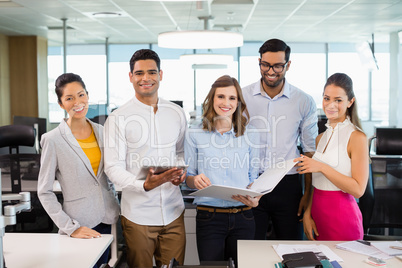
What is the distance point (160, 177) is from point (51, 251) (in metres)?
0.65

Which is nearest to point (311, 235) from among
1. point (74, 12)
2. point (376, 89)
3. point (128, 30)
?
point (74, 12)

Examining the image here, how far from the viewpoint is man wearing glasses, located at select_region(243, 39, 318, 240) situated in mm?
2734

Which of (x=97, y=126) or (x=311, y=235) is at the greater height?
(x=97, y=126)

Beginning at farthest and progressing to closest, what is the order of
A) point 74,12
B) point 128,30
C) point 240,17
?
1. point 128,30
2. point 240,17
3. point 74,12

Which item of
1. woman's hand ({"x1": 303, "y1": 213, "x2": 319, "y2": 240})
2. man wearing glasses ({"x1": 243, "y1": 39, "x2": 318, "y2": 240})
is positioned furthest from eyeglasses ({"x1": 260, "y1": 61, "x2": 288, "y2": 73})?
woman's hand ({"x1": 303, "y1": 213, "x2": 319, "y2": 240})

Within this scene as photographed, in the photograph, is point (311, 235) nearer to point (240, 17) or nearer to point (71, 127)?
point (71, 127)

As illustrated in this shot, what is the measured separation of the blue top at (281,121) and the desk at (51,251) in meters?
1.15

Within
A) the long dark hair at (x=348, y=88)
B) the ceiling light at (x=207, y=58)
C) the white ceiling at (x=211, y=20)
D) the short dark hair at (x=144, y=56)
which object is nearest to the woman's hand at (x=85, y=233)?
the short dark hair at (x=144, y=56)

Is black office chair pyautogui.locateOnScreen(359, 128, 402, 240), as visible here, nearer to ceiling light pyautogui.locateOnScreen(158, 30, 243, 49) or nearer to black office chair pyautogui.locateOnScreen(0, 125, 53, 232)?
ceiling light pyautogui.locateOnScreen(158, 30, 243, 49)

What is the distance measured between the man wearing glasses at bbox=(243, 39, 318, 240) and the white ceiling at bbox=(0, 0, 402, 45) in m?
3.59

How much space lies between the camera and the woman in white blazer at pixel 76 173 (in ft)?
7.71

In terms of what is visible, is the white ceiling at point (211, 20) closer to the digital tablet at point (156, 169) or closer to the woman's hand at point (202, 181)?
the woman's hand at point (202, 181)

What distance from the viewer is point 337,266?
1.94 meters

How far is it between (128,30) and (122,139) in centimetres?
835
